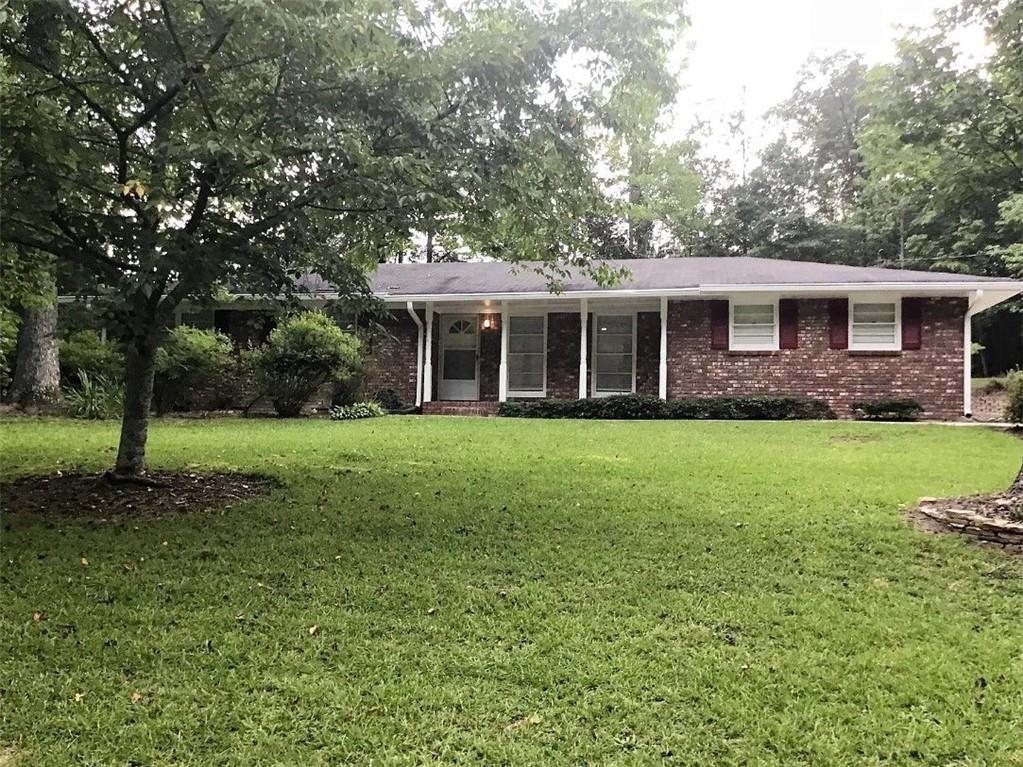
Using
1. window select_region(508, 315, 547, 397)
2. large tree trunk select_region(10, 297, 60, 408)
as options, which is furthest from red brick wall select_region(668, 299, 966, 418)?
large tree trunk select_region(10, 297, 60, 408)

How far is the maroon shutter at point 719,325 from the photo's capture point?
14938mm

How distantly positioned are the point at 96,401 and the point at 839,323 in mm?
14209

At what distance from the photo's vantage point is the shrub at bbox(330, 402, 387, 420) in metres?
13.9

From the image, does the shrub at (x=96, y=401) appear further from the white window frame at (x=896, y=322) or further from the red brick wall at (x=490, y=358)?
the white window frame at (x=896, y=322)

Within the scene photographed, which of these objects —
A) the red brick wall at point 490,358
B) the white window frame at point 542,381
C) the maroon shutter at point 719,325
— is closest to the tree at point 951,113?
the maroon shutter at point 719,325

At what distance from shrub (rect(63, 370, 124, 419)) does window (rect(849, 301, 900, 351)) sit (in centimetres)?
1407

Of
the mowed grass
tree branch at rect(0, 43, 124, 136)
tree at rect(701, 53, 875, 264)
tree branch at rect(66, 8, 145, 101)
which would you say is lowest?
the mowed grass

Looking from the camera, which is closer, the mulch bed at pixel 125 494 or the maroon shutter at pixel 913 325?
the mulch bed at pixel 125 494

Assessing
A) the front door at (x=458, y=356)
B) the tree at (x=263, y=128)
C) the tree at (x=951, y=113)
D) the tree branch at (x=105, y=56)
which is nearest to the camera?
the tree at (x=263, y=128)

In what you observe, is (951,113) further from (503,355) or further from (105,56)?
(503,355)

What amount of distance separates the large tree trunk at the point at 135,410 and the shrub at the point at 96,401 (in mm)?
7033

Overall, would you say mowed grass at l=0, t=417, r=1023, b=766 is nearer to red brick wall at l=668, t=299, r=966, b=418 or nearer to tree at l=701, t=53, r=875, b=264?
red brick wall at l=668, t=299, r=966, b=418

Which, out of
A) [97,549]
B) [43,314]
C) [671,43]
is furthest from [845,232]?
[97,549]

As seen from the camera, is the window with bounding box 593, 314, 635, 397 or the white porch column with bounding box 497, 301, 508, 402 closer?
the white porch column with bounding box 497, 301, 508, 402
